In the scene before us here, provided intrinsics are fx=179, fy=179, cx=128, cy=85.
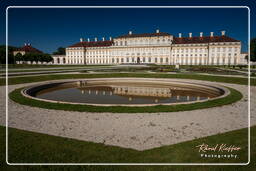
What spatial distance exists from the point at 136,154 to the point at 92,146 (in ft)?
3.79

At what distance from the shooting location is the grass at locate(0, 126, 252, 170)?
3730 mm

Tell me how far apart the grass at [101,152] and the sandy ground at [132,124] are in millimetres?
367

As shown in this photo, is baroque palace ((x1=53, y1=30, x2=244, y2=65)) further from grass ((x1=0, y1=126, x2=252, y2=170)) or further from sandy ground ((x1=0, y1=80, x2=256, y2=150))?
grass ((x1=0, y1=126, x2=252, y2=170))

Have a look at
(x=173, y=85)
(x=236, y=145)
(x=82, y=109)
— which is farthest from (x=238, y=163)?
(x=173, y=85)

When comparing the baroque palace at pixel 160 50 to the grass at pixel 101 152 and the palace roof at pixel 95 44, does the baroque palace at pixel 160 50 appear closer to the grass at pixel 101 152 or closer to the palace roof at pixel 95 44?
the palace roof at pixel 95 44

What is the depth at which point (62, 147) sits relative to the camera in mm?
4402

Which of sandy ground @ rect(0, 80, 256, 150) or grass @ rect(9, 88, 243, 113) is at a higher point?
grass @ rect(9, 88, 243, 113)

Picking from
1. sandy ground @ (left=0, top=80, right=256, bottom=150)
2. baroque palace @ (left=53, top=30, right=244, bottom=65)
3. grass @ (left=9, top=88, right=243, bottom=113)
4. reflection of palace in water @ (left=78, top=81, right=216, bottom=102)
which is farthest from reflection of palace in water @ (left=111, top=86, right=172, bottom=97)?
baroque palace @ (left=53, top=30, right=244, bottom=65)

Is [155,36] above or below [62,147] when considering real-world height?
above

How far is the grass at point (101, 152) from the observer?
3730mm

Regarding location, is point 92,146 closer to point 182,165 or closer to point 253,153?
point 182,165

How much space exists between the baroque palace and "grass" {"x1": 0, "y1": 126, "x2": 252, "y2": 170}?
5496cm

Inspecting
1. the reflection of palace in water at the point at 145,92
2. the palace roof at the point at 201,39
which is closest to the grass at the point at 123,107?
the reflection of palace in water at the point at 145,92

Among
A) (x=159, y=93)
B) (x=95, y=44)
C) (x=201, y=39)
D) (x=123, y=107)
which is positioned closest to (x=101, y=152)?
(x=123, y=107)
